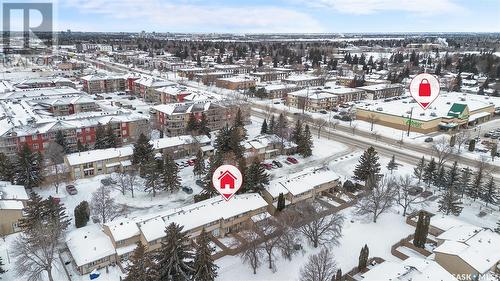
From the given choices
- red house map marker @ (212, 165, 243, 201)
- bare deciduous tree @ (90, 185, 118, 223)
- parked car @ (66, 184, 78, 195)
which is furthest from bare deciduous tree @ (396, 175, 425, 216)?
parked car @ (66, 184, 78, 195)

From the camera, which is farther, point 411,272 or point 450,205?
point 450,205

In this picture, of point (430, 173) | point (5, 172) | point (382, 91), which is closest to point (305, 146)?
point (430, 173)

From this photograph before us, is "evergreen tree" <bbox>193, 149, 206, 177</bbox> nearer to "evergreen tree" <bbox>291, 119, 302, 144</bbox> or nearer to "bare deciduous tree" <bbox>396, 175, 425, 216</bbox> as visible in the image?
"evergreen tree" <bbox>291, 119, 302, 144</bbox>

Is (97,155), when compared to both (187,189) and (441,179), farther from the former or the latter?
(441,179)

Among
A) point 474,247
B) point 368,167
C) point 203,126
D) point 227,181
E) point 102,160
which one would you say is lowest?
point 102,160

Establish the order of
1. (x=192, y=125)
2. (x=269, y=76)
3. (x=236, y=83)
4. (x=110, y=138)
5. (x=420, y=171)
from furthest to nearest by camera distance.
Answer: (x=269, y=76), (x=236, y=83), (x=192, y=125), (x=110, y=138), (x=420, y=171)

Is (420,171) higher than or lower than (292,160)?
higher

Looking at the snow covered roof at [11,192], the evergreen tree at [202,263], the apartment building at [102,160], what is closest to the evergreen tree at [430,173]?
the evergreen tree at [202,263]
